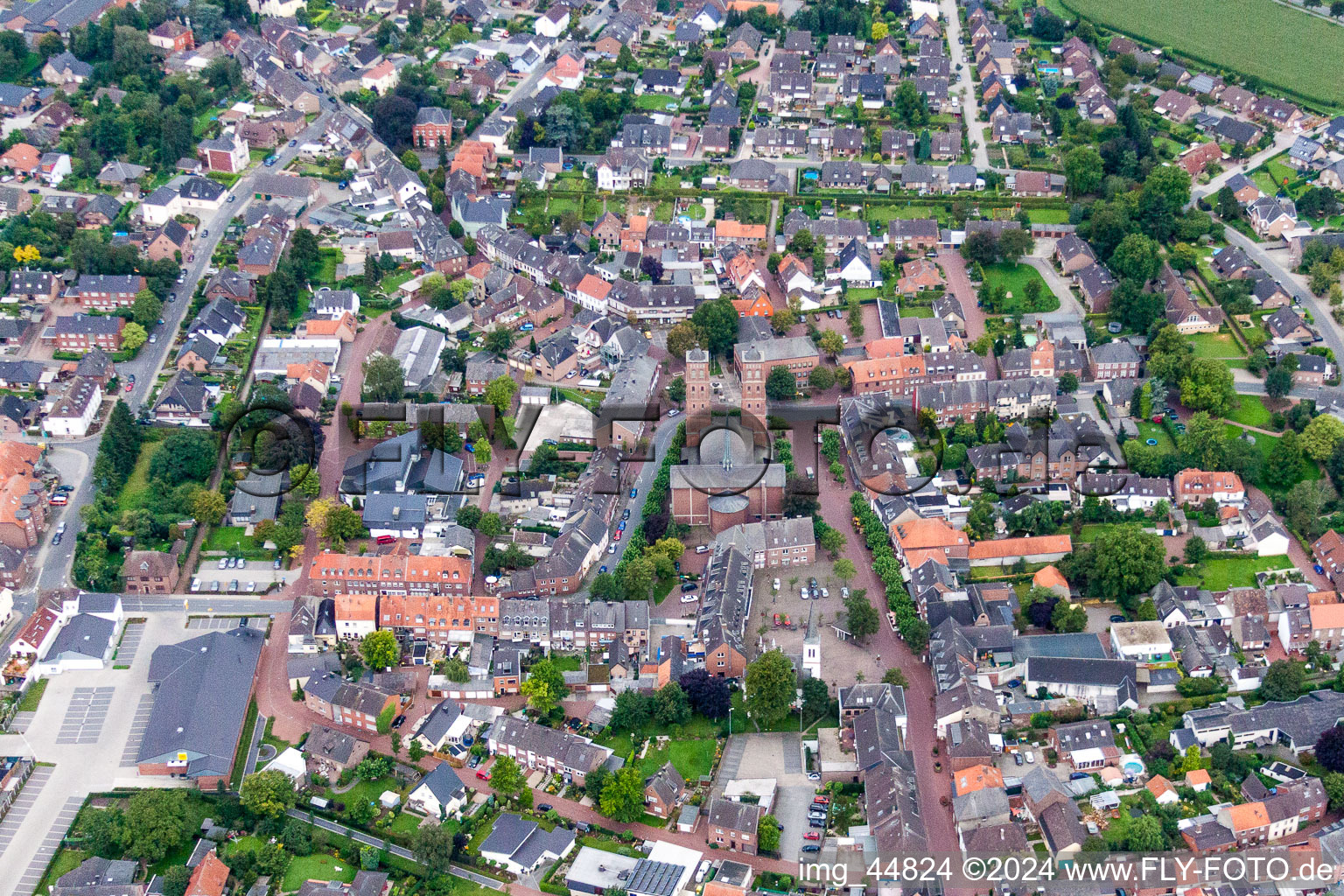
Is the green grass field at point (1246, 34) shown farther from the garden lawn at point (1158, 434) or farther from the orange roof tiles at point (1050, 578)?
the orange roof tiles at point (1050, 578)

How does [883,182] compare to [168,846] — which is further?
[883,182]

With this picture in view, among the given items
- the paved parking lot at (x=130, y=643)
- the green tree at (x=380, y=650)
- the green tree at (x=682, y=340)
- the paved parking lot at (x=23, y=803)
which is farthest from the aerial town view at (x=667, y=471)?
the green tree at (x=380, y=650)

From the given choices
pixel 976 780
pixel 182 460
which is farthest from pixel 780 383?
pixel 182 460

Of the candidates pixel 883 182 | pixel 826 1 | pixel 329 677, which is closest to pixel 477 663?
pixel 329 677

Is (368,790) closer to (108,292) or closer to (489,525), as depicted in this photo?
(489,525)

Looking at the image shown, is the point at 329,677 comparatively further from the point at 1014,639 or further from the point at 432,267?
the point at 432,267

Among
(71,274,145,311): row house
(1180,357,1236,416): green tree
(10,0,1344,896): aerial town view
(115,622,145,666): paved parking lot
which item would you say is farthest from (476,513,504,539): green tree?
(1180,357,1236,416): green tree
